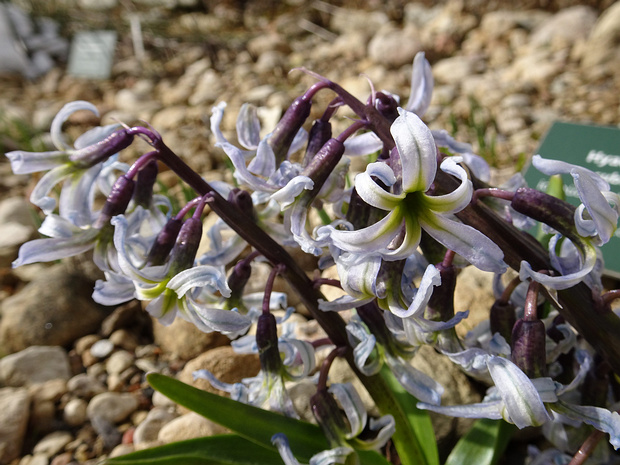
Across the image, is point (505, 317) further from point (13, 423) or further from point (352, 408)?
point (13, 423)

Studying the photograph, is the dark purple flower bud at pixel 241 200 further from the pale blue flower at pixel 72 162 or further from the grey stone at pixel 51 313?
the grey stone at pixel 51 313

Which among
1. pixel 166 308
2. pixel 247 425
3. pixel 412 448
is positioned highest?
pixel 166 308

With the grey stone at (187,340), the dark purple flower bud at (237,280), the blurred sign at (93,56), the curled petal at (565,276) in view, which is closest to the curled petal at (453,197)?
the curled petal at (565,276)

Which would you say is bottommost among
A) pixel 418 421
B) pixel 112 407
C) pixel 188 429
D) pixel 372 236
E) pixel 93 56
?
pixel 93 56

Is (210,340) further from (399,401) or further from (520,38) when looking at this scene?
(520,38)

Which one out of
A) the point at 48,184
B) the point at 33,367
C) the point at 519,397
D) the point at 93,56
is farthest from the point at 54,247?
the point at 93,56

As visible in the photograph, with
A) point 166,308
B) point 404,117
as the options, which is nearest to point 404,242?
point 404,117
